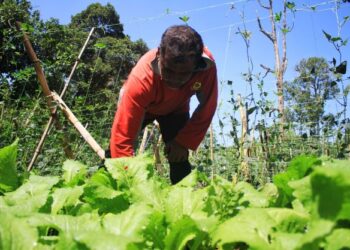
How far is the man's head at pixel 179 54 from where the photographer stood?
2.83m

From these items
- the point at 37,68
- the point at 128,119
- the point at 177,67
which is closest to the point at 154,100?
the point at 128,119

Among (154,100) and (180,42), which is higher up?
(180,42)

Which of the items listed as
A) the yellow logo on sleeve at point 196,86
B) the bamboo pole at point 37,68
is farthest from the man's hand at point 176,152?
the bamboo pole at point 37,68

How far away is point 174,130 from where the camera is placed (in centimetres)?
387

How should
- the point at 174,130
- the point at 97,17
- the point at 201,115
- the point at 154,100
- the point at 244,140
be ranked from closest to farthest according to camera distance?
the point at 154,100
the point at 201,115
the point at 174,130
the point at 244,140
the point at 97,17

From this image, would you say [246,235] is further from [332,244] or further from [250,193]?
[250,193]

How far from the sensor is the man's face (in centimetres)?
282

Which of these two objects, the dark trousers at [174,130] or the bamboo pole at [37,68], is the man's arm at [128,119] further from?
the bamboo pole at [37,68]

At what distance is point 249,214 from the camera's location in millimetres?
535

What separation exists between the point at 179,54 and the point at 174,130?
3.87 feet

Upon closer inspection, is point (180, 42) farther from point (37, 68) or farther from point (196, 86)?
point (37, 68)

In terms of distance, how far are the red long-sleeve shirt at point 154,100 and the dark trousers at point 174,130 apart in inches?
8.0

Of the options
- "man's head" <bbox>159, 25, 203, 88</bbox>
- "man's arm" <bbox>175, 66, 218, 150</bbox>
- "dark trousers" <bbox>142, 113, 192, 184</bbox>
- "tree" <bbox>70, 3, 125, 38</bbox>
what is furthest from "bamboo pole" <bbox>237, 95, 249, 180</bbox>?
"tree" <bbox>70, 3, 125, 38</bbox>

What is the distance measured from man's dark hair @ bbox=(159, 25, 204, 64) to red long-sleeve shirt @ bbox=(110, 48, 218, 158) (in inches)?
5.4
